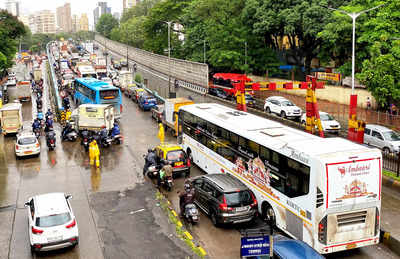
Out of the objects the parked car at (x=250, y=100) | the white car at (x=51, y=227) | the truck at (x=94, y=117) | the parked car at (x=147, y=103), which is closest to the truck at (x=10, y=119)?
the truck at (x=94, y=117)

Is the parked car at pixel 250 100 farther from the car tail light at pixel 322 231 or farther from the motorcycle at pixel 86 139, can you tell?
the car tail light at pixel 322 231

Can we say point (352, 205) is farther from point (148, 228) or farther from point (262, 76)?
point (262, 76)

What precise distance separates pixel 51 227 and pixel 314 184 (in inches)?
315

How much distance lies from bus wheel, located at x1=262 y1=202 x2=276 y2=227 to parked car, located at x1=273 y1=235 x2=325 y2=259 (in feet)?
11.9

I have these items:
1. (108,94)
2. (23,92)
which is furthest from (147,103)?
(23,92)

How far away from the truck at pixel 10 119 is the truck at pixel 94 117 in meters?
5.45

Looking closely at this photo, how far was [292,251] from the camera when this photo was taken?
1118cm

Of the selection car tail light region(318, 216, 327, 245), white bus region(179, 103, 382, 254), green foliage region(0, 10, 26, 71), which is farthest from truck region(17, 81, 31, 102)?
car tail light region(318, 216, 327, 245)

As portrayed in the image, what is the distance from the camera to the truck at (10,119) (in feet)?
106

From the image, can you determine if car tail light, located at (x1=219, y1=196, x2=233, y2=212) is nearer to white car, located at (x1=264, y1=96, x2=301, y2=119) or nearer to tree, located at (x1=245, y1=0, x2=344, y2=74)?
white car, located at (x1=264, y1=96, x2=301, y2=119)

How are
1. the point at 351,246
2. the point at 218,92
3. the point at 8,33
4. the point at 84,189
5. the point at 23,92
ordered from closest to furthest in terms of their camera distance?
the point at 351,246 → the point at 84,189 → the point at 23,92 → the point at 218,92 → the point at 8,33

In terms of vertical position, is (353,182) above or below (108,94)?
below

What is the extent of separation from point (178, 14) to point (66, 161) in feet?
189

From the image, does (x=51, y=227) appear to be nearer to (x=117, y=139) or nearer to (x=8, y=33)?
(x=117, y=139)
